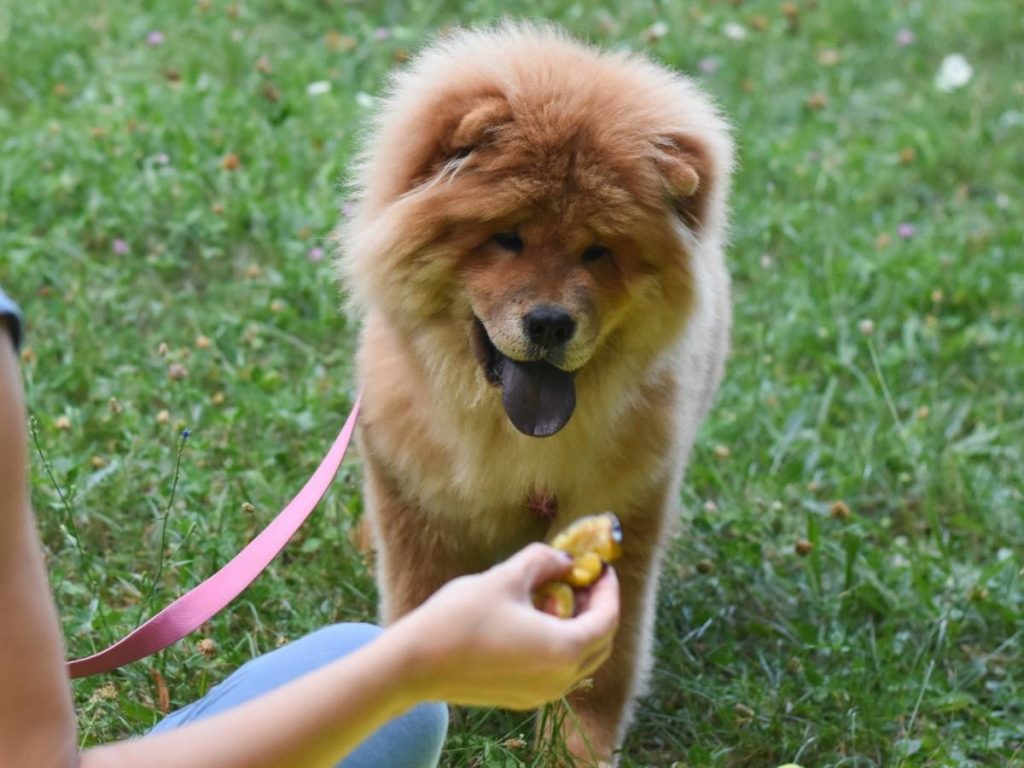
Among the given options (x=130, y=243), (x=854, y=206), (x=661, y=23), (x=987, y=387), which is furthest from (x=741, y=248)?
(x=130, y=243)

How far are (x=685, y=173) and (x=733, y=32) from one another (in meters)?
3.88

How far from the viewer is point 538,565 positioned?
1.47 m

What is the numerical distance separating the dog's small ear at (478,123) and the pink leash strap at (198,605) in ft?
2.39

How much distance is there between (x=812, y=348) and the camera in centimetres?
430

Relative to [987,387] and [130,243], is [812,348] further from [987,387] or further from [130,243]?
[130,243]

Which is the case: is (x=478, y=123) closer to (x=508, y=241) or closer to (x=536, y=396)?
(x=508, y=241)

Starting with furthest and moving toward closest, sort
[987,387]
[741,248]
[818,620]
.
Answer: [741,248]
[987,387]
[818,620]

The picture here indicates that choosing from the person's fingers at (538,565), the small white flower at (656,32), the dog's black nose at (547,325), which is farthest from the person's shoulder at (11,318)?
the small white flower at (656,32)

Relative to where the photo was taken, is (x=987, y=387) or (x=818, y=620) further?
(x=987, y=387)

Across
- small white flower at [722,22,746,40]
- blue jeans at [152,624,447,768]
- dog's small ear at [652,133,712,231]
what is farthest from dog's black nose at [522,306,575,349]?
small white flower at [722,22,746,40]

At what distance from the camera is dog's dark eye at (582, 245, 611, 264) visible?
2.53 metres

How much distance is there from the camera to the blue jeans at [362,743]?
209 cm

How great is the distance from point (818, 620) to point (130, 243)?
8.28 ft

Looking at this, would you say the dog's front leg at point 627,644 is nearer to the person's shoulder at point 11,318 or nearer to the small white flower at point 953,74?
the person's shoulder at point 11,318
